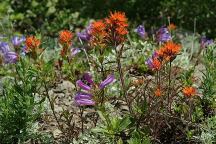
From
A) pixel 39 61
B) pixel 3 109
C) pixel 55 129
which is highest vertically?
pixel 39 61

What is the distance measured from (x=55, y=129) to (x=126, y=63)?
1.30m

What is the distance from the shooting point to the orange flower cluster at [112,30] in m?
2.99

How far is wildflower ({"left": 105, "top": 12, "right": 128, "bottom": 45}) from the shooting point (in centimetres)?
298

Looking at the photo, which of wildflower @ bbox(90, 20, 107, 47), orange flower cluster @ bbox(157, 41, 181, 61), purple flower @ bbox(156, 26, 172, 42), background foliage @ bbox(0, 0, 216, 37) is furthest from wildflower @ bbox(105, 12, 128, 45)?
background foliage @ bbox(0, 0, 216, 37)

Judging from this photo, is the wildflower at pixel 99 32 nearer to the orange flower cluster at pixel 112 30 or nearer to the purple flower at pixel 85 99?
the orange flower cluster at pixel 112 30

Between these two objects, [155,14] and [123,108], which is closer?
[123,108]

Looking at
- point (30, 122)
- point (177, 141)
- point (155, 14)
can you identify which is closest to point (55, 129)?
point (30, 122)

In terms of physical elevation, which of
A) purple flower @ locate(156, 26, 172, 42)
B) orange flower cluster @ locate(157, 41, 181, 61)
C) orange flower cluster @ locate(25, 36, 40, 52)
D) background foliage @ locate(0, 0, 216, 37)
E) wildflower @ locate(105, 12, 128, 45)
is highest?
wildflower @ locate(105, 12, 128, 45)

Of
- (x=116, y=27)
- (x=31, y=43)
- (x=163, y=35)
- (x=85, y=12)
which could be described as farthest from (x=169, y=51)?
(x=85, y=12)

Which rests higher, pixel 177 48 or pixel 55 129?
pixel 177 48

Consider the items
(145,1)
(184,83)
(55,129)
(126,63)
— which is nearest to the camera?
(184,83)

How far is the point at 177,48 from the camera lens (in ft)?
10.1

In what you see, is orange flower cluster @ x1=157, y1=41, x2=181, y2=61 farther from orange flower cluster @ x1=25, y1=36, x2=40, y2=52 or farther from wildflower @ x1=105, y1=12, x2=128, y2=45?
orange flower cluster @ x1=25, y1=36, x2=40, y2=52

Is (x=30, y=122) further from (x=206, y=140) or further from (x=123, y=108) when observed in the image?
(x=206, y=140)
